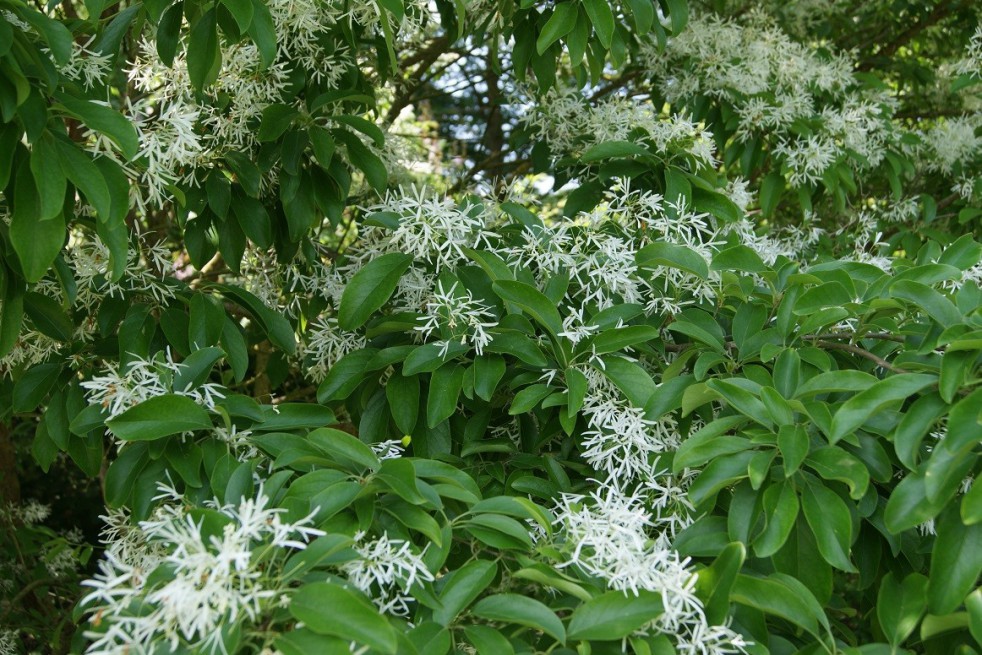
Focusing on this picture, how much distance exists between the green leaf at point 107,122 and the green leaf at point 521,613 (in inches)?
30.1

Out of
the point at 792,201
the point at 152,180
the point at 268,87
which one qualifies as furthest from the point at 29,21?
the point at 792,201

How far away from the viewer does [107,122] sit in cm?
131

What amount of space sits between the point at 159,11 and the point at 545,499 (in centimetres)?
101

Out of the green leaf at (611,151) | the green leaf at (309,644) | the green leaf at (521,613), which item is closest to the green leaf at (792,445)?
the green leaf at (521,613)

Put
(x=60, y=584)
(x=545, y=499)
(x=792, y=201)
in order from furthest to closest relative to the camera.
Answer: (x=792, y=201) → (x=60, y=584) → (x=545, y=499)

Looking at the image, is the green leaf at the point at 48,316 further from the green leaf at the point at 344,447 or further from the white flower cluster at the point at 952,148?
the white flower cluster at the point at 952,148

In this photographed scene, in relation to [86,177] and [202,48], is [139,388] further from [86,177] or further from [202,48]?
[202,48]

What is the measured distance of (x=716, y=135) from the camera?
2.70 m

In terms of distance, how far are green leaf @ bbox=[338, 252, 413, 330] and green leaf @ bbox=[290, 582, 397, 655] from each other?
73cm

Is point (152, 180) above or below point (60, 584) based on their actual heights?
above

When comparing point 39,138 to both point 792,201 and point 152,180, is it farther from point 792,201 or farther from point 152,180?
point 792,201

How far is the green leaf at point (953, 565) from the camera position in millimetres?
1057

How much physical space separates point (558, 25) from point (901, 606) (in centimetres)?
123

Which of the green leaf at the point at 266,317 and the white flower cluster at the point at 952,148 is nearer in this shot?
the green leaf at the point at 266,317
